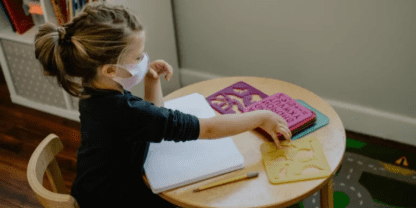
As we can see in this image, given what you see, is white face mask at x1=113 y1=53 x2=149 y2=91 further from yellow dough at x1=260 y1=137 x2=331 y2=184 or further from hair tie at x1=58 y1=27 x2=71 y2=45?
yellow dough at x1=260 y1=137 x2=331 y2=184

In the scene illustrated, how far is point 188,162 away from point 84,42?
395mm

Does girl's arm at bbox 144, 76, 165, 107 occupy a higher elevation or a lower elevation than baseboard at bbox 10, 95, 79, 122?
higher

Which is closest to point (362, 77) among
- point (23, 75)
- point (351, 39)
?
point (351, 39)

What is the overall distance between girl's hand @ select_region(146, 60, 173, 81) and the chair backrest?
347 mm

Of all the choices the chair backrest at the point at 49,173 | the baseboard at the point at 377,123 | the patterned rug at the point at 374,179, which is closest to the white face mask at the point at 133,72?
the chair backrest at the point at 49,173

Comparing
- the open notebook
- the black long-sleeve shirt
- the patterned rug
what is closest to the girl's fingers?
the open notebook

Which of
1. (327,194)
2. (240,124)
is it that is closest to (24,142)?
(240,124)

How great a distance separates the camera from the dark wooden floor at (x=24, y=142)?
6.10 feet

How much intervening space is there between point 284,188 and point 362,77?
1.18 metres

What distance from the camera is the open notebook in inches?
37.4

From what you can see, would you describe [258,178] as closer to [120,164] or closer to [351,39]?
[120,164]

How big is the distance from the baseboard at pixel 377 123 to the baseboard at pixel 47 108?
1.50 m

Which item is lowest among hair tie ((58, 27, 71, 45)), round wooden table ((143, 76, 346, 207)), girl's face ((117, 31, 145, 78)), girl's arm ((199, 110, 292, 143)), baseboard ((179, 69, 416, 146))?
baseboard ((179, 69, 416, 146))

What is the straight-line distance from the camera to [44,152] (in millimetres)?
985
